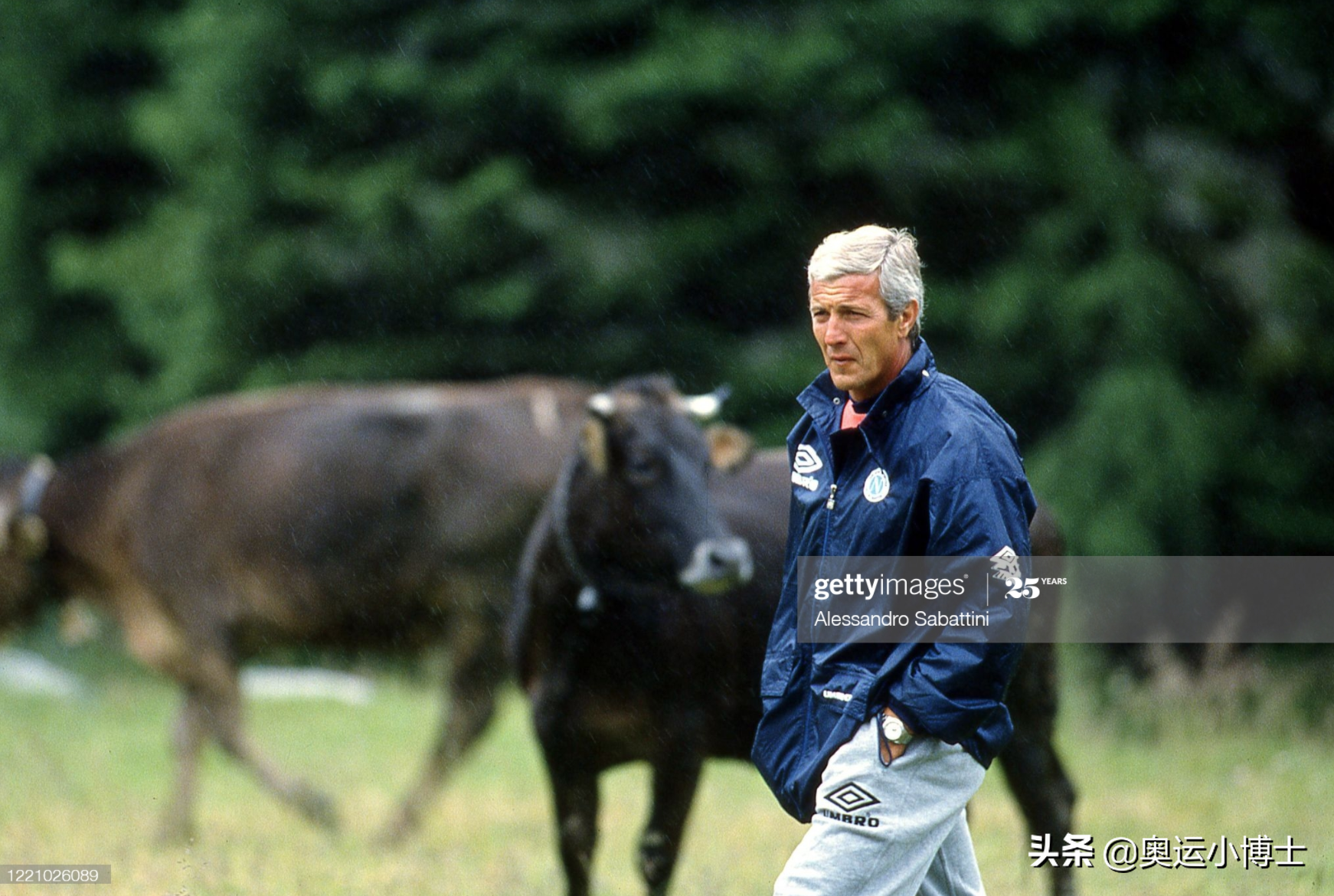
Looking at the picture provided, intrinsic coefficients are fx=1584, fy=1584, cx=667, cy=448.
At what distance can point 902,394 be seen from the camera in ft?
9.92

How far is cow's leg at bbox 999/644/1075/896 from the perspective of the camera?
513 centimetres

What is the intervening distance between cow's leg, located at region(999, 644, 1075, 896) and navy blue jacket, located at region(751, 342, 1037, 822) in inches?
85.1

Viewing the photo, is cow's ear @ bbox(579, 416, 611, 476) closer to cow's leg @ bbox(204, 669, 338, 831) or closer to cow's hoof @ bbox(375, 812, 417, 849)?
cow's hoof @ bbox(375, 812, 417, 849)

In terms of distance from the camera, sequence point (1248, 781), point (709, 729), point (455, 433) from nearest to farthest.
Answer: point (709, 729), point (1248, 781), point (455, 433)

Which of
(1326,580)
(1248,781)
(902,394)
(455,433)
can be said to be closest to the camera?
(902,394)

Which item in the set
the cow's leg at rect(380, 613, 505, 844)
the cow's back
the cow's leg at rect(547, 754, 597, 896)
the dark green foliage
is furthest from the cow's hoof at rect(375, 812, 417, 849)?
the dark green foliage

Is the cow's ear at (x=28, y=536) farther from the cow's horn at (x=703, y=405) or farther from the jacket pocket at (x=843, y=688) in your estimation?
the jacket pocket at (x=843, y=688)

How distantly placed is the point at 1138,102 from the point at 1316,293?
1.77 m

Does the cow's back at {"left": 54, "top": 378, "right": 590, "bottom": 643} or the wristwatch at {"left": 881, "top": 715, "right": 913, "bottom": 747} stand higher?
the wristwatch at {"left": 881, "top": 715, "right": 913, "bottom": 747}

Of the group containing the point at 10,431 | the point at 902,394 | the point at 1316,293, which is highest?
the point at 902,394

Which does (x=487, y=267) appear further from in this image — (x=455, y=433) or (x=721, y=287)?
(x=455, y=433)

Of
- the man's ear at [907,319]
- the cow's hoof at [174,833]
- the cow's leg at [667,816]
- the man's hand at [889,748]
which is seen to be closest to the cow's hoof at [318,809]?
the cow's hoof at [174,833]

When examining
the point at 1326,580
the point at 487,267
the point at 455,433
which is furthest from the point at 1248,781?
the point at 487,267

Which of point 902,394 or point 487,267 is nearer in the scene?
point 902,394
